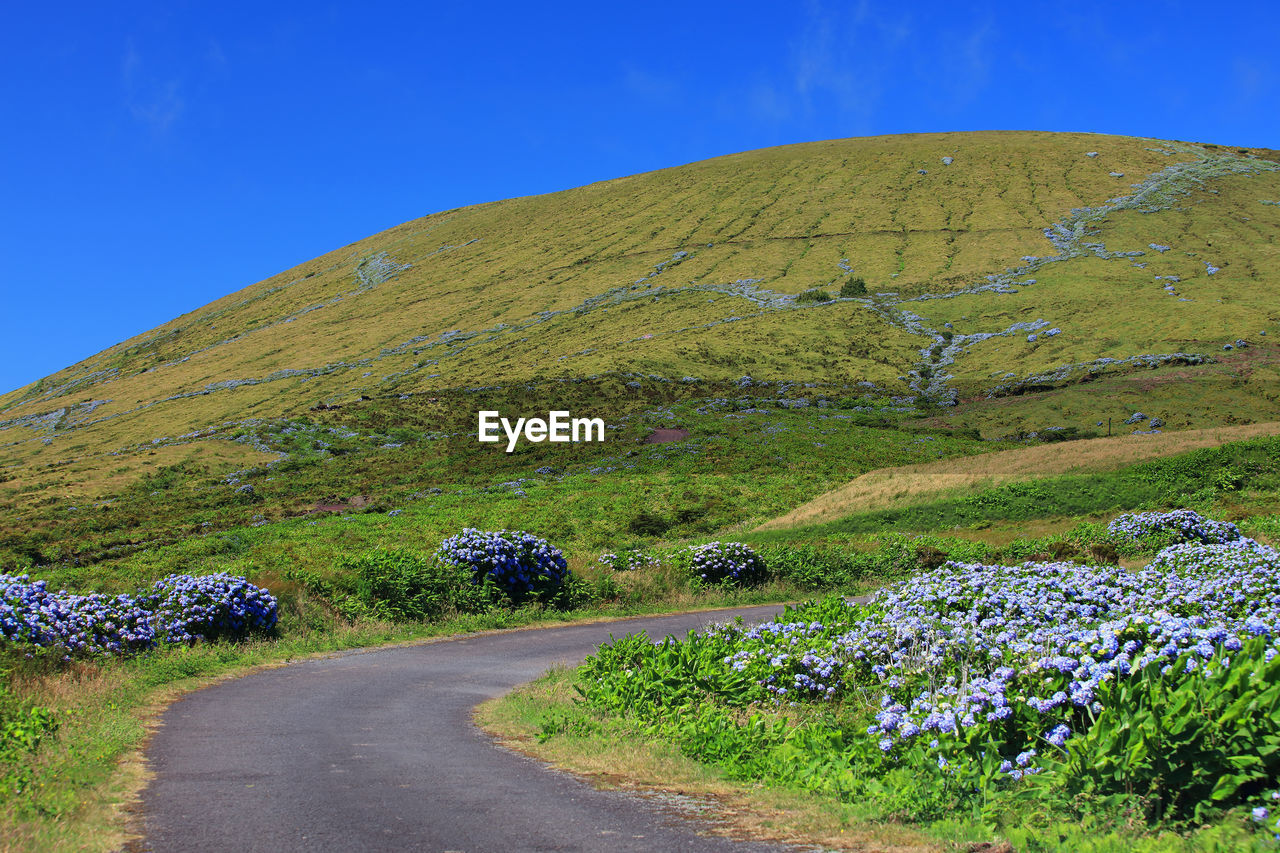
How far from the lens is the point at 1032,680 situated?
746 cm

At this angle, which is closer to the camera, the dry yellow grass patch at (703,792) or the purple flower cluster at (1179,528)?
the dry yellow grass patch at (703,792)

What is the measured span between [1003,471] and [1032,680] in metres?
41.7

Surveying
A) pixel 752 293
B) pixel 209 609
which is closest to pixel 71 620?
pixel 209 609

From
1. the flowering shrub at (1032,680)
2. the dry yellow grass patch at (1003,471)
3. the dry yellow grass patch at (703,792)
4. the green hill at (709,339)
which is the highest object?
the green hill at (709,339)

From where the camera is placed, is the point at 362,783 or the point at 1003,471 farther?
the point at 1003,471

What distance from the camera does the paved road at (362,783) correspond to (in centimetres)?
638

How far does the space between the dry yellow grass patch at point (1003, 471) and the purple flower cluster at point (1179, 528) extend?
11779 millimetres

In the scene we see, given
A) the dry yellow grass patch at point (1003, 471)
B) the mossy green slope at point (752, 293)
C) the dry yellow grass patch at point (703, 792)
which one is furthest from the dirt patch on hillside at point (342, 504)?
the dry yellow grass patch at point (703, 792)

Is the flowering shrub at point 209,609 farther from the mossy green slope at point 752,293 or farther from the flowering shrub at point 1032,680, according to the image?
the mossy green slope at point 752,293

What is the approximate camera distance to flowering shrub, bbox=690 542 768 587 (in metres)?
27.1

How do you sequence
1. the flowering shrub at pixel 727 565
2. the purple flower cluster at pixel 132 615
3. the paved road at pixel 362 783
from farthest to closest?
the flowering shrub at pixel 727 565
the purple flower cluster at pixel 132 615
the paved road at pixel 362 783

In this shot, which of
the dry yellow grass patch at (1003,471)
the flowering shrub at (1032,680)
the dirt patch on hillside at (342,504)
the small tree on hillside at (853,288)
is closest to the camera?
the flowering shrub at (1032,680)

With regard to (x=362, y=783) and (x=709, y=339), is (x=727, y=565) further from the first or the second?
(x=709, y=339)

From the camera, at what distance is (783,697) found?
1016cm
